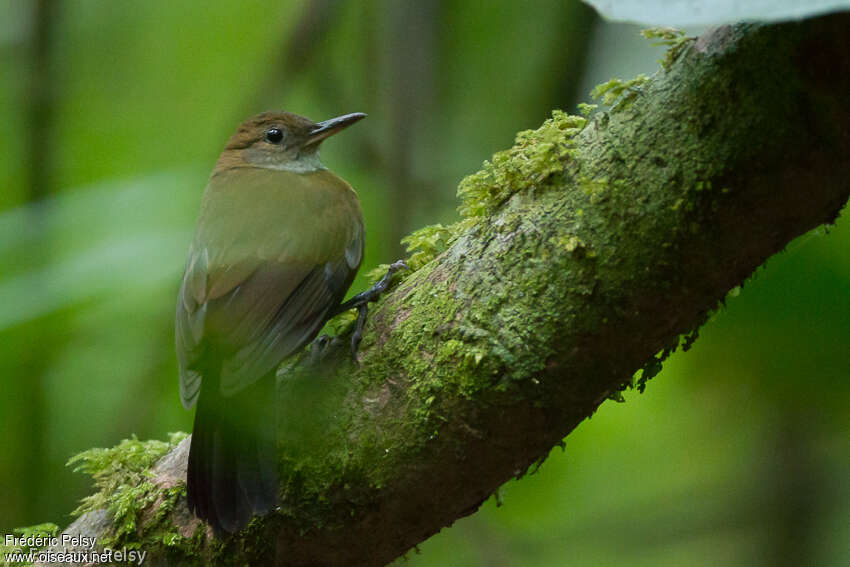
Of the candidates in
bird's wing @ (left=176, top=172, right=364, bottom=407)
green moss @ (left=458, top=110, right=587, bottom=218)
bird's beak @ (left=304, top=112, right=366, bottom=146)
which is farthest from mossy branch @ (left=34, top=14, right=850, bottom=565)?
bird's beak @ (left=304, top=112, right=366, bottom=146)

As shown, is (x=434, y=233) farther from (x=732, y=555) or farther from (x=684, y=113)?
(x=732, y=555)

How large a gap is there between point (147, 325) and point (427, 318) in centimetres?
183

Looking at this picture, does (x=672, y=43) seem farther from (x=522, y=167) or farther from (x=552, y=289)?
(x=552, y=289)

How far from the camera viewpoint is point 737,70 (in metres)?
1.57

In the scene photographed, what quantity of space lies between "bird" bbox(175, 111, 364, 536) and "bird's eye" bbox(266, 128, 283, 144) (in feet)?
1.66

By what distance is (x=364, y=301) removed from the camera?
2322mm

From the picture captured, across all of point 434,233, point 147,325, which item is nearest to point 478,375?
point 434,233

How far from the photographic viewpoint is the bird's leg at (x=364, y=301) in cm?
219

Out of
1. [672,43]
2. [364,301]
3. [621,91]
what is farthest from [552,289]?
[364,301]

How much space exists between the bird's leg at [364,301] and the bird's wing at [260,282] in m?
0.15

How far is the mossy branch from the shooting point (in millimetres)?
1551

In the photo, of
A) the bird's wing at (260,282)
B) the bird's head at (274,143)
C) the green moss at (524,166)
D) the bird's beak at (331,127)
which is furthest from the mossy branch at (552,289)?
the bird's head at (274,143)

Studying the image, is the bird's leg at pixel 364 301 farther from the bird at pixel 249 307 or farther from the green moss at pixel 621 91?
the green moss at pixel 621 91

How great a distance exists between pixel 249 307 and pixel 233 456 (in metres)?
0.49
